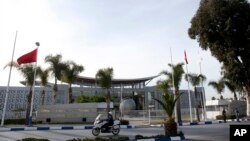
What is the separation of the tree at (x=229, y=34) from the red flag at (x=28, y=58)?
20.8 meters

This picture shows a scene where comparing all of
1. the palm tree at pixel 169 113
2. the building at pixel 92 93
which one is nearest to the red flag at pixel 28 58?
the palm tree at pixel 169 113

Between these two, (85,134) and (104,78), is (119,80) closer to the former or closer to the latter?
(104,78)

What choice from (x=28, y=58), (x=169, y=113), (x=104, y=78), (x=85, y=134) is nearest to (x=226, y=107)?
(x=104, y=78)

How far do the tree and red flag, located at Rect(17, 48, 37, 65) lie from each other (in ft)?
68.2

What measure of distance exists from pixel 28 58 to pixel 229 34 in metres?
23.0

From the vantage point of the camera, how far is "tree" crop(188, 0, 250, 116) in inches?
1300

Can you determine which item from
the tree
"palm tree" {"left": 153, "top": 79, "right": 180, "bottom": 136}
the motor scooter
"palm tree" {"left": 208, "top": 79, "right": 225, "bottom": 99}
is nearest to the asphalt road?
the motor scooter

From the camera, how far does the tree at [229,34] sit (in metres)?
33.0

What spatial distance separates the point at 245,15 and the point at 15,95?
49.6 metres

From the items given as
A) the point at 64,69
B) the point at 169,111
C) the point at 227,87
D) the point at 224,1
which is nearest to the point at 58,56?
the point at 64,69

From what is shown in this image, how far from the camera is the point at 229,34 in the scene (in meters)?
32.9

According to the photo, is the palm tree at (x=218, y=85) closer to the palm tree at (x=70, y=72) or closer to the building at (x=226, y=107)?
the building at (x=226, y=107)

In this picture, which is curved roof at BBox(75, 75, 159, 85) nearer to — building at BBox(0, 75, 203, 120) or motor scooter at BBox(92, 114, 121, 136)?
building at BBox(0, 75, 203, 120)

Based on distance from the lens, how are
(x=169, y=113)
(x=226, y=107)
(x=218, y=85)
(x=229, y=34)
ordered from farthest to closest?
(x=218, y=85) < (x=226, y=107) < (x=229, y=34) < (x=169, y=113)
